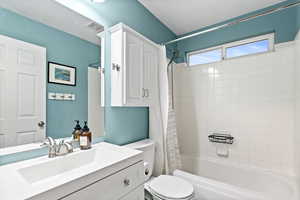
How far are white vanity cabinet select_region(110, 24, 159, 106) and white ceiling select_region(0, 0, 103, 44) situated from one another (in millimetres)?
221

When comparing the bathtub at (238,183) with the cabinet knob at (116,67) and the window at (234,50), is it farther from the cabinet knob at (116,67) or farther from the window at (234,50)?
the window at (234,50)

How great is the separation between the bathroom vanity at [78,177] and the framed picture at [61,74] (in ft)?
1.73

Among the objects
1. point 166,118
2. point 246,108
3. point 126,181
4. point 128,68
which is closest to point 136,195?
point 126,181

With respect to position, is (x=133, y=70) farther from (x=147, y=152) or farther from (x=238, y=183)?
(x=238, y=183)

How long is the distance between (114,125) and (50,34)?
92 cm

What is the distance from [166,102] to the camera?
1805 mm

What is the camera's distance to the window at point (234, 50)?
198 centimetres

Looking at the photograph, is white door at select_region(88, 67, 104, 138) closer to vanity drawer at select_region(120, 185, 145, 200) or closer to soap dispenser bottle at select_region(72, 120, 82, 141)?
soap dispenser bottle at select_region(72, 120, 82, 141)

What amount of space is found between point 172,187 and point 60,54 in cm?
147

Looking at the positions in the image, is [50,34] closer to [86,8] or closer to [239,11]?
[86,8]

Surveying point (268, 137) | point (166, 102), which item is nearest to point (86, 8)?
point (166, 102)

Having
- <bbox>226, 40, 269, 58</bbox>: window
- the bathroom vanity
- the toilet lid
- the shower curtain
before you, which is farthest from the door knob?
<bbox>226, 40, 269, 58</bbox>: window

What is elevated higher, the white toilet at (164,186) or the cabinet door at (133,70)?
the cabinet door at (133,70)

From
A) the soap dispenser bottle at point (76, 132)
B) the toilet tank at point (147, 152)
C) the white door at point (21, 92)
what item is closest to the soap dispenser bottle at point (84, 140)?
the soap dispenser bottle at point (76, 132)
